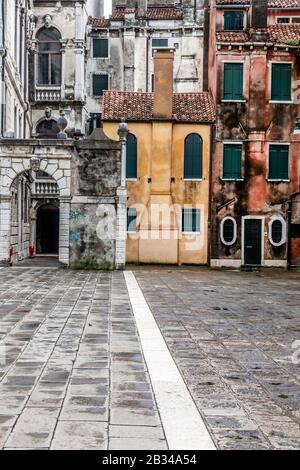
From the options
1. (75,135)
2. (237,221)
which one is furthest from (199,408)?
(237,221)

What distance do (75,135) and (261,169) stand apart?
8.70 metres

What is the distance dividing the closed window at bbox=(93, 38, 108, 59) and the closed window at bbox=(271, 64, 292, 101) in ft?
57.2

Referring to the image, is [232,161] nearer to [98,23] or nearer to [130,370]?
[98,23]

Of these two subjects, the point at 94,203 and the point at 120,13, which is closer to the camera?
the point at 94,203

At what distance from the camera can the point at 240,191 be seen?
29.3 m

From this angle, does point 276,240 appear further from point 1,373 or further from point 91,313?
point 1,373

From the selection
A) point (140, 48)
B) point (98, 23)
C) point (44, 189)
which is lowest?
point (44, 189)

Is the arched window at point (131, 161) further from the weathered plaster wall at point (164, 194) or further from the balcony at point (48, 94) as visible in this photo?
the balcony at point (48, 94)

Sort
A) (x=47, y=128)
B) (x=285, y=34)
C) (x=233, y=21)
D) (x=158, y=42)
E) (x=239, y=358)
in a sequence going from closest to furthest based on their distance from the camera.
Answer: (x=239, y=358) → (x=285, y=34) → (x=233, y=21) → (x=47, y=128) → (x=158, y=42)

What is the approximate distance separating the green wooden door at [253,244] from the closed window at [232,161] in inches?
95.8

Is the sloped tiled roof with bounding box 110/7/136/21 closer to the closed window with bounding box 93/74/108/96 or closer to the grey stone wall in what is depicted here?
the closed window with bounding box 93/74/108/96

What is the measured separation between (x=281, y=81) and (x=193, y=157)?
516cm

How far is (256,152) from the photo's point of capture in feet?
96.4

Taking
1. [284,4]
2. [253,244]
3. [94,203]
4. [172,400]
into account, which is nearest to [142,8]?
[284,4]
